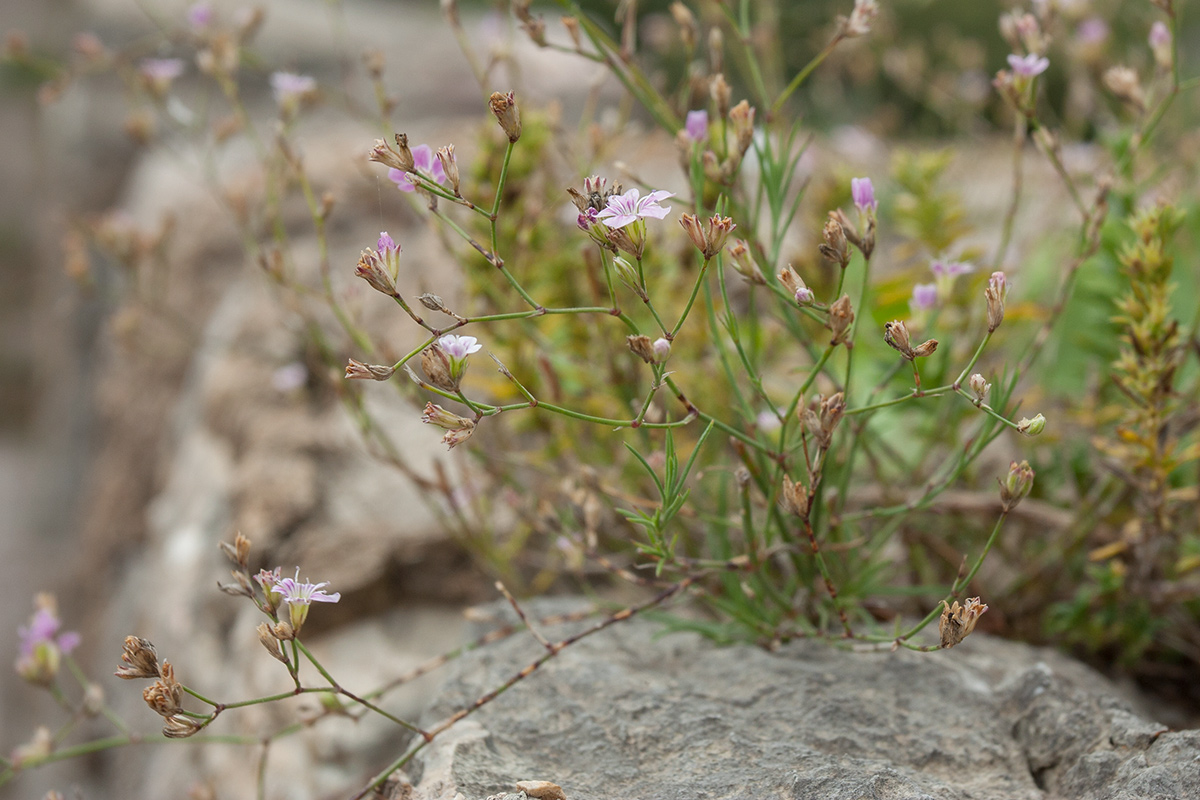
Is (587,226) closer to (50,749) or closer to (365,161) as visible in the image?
(365,161)

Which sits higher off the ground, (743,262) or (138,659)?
(743,262)

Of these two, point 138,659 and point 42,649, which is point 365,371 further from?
point 42,649

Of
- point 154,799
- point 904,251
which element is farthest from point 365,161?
point 154,799

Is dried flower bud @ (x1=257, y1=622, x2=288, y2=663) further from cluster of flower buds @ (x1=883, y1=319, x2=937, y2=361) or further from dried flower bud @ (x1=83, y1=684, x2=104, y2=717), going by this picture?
cluster of flower buds @ (x1=883, y1=319, x2=937, y2=361)

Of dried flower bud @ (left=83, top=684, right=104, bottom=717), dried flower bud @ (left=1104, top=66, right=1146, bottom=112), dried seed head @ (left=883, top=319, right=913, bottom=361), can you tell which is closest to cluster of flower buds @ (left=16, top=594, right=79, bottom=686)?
dried flower bud @ (left=83, top=684, right=104, bottom=717)

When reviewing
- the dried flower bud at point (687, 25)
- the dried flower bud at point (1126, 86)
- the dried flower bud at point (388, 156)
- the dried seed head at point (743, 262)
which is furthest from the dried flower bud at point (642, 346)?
the dried flower bud at point (1126, 86)

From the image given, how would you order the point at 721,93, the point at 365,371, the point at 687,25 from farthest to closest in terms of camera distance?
the point at 687,25 → the point at 721,93 → the point at 365,371

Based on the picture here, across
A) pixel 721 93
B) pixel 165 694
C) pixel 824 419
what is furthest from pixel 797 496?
pixel 165 694
